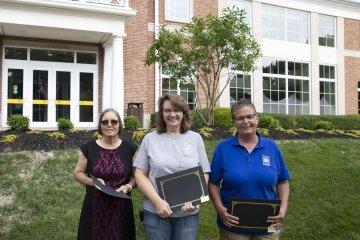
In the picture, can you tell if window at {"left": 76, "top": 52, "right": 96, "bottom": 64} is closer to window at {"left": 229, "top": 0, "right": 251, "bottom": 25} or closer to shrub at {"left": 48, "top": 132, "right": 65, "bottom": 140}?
shrub at {"left": 48, "top": 132, "right": 65, "bottom": 140}

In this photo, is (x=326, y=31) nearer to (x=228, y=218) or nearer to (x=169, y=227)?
(x=228, y=218)

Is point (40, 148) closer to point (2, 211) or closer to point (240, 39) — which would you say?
point (2, 211)

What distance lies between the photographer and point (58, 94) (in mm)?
14859

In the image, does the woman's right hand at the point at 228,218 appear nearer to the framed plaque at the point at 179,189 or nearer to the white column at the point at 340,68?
the framed plaque at the point at 179,189

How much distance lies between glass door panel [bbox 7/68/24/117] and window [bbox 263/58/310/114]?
35.8 feet

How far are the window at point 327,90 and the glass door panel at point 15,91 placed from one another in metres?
14.7

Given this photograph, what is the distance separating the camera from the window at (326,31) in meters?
21.6

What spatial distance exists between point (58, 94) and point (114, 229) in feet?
40.9

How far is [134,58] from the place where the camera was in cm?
1545

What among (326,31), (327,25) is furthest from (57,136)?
(327,25)

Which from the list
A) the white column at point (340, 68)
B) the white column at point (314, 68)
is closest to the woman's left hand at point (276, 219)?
the white column at point (314, 68)

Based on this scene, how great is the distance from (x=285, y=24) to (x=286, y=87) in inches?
125

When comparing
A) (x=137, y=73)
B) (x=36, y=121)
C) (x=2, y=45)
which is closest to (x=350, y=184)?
(x=137, y=73)

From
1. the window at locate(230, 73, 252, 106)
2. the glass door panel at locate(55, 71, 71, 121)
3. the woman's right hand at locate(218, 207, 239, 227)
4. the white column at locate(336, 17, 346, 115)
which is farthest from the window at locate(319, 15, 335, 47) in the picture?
the woman's right hand at locate(218, 207, 239, 227)
